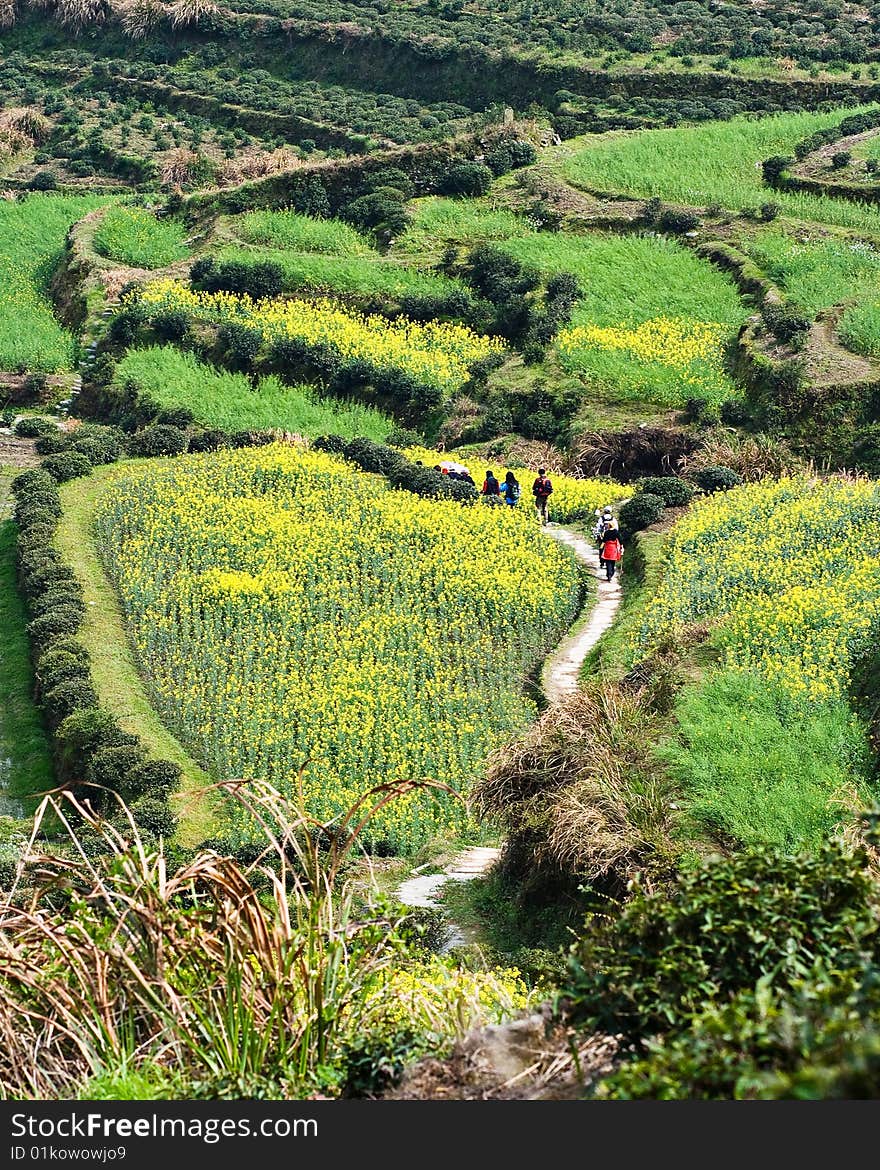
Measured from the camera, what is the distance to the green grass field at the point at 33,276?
156 feet

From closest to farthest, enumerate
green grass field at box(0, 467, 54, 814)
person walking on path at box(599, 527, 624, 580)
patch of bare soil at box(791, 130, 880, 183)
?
1. green grass field at box(0, 467, 54, 814)
2. person walking on path at box(599, 527, 624, 580)
3. patch of bare soil at box(791, 130, 880, 183)

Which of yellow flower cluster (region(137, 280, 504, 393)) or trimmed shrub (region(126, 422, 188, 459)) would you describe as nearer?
trimmed shrub (region(126, 422, 188, 459))

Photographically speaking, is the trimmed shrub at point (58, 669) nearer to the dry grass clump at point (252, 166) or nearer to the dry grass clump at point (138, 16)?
the dry grass clump at point (252, 166)

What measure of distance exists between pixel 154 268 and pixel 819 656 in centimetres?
3406

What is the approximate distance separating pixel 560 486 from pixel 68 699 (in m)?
15.1

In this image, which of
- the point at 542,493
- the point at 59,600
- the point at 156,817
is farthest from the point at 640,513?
the point at 156,817

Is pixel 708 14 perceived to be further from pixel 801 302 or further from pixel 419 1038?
pixel 419 1038

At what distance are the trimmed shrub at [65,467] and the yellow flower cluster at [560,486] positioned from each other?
24.8 ft

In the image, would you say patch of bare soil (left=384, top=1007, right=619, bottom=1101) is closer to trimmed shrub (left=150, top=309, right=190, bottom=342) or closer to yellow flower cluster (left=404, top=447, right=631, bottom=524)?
A: yellow flower cluster (left=404, top=447, right=631, bottom=524)

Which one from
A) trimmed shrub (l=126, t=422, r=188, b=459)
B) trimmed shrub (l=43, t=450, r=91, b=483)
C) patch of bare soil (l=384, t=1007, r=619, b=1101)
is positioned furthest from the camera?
trimmed shrub (l=126, t=422, r=188, b=459)

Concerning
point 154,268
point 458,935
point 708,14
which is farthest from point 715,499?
point 708,14

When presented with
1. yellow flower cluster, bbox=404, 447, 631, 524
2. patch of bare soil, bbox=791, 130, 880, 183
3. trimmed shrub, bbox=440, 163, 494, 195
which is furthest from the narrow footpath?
patch of bare soil, bbox=791, 130, 880, 183

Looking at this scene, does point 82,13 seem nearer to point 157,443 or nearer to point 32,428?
point 32,428

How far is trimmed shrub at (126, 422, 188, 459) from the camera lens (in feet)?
127
